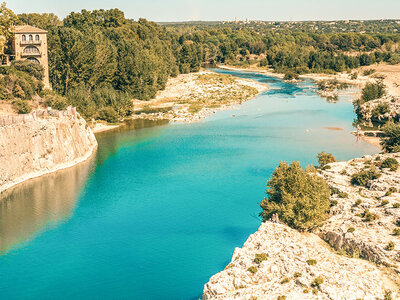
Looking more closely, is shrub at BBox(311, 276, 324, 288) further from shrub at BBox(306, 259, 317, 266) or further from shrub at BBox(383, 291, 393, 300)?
shrub at BBox(383, 291, 393, 300)

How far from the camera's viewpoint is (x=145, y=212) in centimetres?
5466

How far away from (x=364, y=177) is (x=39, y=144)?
166ft

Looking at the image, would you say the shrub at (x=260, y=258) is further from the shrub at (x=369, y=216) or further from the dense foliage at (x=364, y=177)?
the dense foliage at (x=364, y=177)

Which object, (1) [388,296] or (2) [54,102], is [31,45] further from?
(1) [388,296]

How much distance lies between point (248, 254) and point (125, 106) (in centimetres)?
8196

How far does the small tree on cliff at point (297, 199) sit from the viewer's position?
4150cm

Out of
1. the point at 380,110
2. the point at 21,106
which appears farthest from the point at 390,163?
the point at 21,106

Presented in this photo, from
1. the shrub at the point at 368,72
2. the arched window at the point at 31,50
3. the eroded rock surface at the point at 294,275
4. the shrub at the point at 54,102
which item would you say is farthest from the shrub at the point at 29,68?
the shrub at the point at 368,72

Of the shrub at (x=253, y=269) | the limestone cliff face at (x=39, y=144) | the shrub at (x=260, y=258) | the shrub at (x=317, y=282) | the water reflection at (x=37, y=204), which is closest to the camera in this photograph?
the shrub at (x=317, y=282)

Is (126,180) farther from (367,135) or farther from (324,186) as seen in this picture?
(367,135)

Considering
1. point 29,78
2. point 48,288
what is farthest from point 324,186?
point 29,78

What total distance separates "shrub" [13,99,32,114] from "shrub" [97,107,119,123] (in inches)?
1192

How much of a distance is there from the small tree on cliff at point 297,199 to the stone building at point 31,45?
234ft

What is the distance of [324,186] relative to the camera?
4578cm
